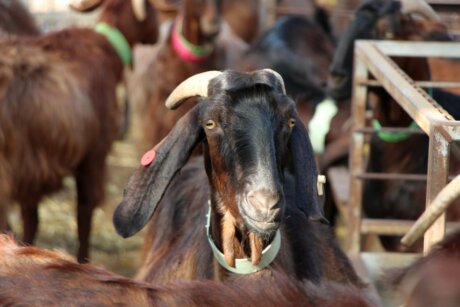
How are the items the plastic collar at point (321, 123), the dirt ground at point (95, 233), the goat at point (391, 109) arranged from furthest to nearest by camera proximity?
1. the dirt ground at point (95, 233)
2. the plastic collar at point (321, 123)
3. the goat at point (391, 109)

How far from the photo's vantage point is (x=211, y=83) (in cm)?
382

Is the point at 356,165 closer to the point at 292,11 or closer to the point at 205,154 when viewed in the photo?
the point at 205,154

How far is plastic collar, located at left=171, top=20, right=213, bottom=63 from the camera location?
8.60 meters

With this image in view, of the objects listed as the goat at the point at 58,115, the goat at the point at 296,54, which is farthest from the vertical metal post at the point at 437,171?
the goat at the point at 296,54

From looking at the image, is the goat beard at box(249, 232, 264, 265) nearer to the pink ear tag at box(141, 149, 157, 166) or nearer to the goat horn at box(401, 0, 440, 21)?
the pink ear tag at box(141, 149, 157, 166)

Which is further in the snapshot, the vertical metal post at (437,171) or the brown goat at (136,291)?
the vertical metal post at (437,171)

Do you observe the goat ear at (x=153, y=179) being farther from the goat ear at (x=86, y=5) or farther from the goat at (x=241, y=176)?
the goat ear at (x=86, y=5)

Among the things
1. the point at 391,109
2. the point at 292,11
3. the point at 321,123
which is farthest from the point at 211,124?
the point at 292,11

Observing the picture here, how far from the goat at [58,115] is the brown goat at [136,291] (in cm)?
385

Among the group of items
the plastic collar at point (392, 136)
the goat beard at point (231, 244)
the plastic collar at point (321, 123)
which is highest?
the goat beard at point (231, 244)

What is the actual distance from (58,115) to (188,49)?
2.37m

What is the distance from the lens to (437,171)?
321 centimetres

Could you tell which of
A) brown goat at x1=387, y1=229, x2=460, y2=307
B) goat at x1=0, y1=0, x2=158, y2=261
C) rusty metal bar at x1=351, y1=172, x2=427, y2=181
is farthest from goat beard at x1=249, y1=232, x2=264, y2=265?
goat at x1=0, y1=0, x2=158, y2=261

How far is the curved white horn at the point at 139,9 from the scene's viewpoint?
27.0ft
